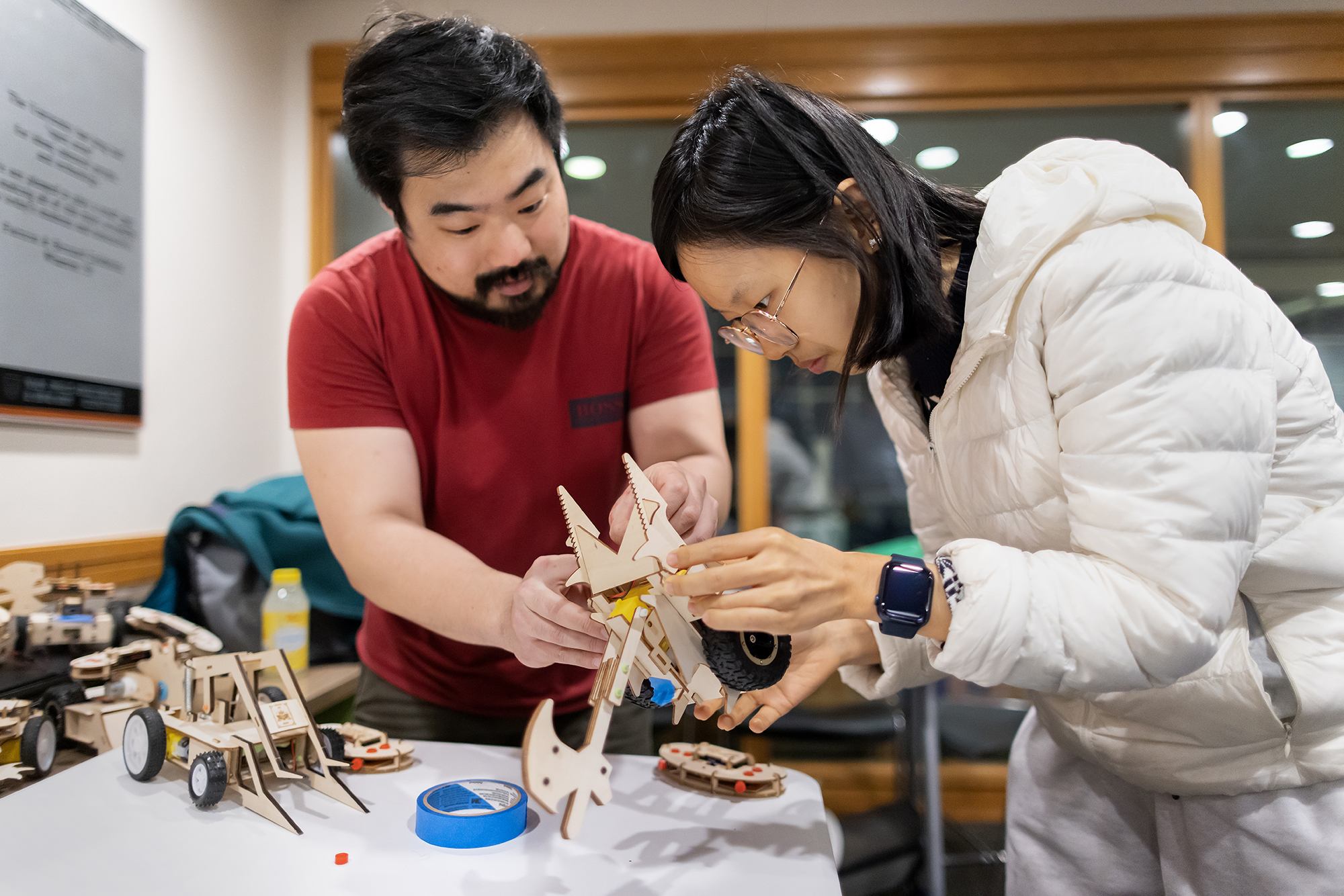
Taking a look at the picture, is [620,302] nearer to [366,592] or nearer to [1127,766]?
[366,592]

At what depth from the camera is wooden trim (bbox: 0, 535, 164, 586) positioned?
5.68ft

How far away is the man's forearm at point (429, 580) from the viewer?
1112 mm

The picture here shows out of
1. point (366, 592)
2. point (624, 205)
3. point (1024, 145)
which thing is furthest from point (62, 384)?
point (1024, 145)

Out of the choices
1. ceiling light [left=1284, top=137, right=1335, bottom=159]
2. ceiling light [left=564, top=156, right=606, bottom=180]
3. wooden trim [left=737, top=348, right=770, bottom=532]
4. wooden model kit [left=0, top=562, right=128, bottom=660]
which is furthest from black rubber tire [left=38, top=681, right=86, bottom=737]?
ceiling light [left=1284, top=137, right=1335, bottom=159]

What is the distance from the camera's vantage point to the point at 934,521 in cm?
124

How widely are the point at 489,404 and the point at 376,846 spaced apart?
29.4 inches

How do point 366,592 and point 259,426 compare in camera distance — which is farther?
point 259,426

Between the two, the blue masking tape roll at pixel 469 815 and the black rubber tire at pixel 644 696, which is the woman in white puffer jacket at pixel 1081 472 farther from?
the blue masking tape roll at pixel 469 815

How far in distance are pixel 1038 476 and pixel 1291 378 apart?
0.97 ft

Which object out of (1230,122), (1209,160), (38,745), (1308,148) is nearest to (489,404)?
(38,745)

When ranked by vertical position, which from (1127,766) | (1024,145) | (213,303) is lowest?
(1127,766)

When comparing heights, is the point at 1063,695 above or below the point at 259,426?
below

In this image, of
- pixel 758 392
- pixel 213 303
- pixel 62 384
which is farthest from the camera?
pixel 758 392

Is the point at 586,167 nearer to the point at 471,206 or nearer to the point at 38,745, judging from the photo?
the point at 471,206
